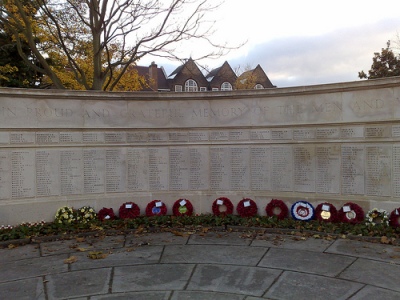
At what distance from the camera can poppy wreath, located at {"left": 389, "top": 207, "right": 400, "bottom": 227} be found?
6398 mm

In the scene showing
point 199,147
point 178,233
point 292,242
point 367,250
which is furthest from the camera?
point 199,147

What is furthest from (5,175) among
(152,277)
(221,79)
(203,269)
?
(221,79)

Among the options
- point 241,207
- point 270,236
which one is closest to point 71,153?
point 241,207

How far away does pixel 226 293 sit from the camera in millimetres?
3820

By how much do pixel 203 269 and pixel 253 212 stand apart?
3243mm

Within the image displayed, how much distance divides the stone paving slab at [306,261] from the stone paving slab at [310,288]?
262 mm

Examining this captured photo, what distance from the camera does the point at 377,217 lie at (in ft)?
21.8

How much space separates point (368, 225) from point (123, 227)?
5.10 meters

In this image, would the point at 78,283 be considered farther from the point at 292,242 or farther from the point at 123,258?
the point at 292,242

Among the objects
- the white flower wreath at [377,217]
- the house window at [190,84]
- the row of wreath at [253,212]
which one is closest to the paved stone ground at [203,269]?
the white flower wreath at [377,217]

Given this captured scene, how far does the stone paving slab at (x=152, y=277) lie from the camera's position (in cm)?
403

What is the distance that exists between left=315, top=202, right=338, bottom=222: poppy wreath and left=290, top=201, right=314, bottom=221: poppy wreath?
148mm

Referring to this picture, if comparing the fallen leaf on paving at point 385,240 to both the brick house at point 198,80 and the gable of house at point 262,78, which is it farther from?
the gable of house at point 262,78

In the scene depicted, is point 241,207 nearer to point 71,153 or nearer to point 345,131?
point 345,131
